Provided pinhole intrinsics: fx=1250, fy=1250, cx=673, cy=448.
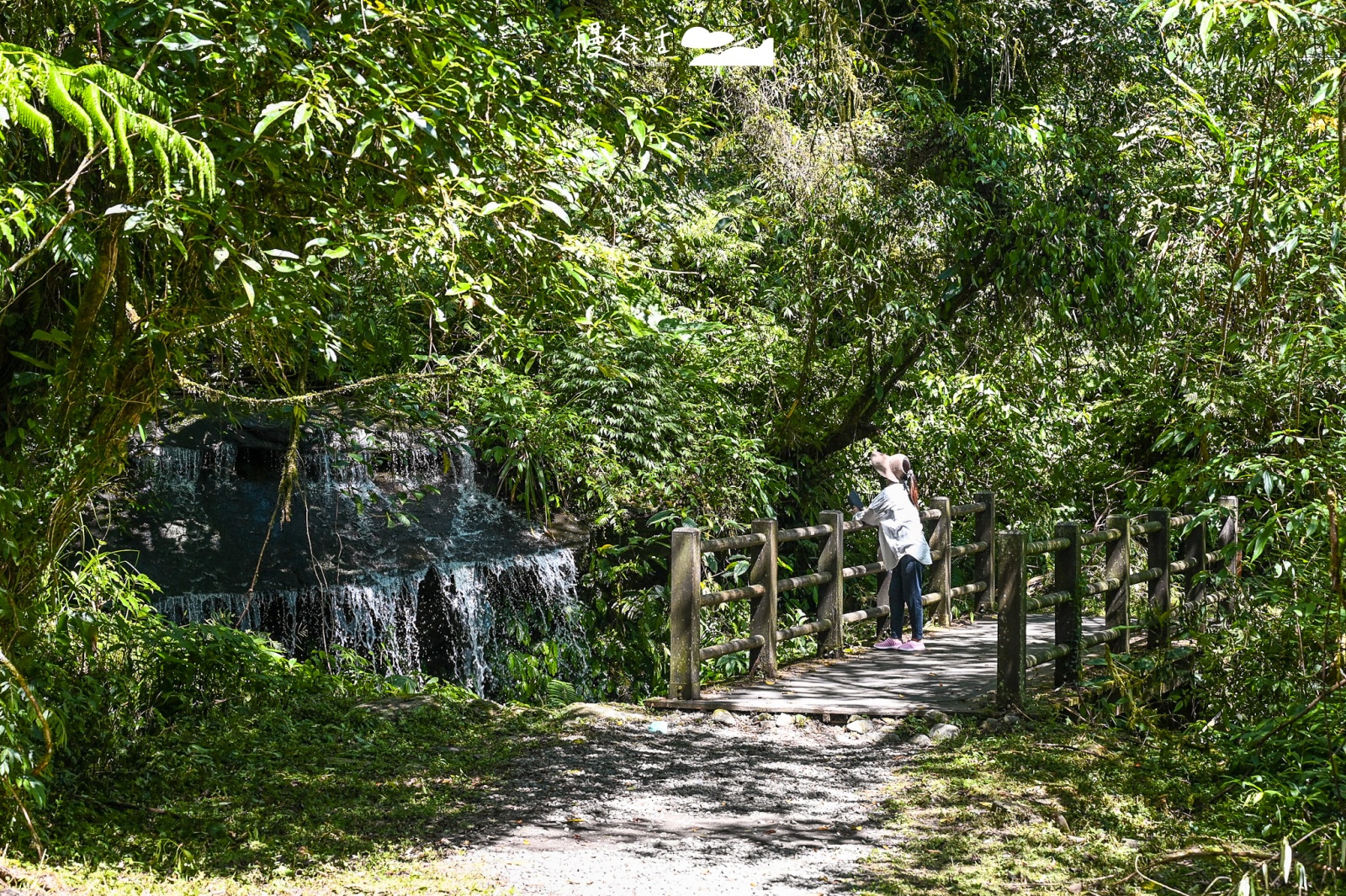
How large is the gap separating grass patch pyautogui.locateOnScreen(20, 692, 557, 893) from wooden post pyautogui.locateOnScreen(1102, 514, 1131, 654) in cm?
456

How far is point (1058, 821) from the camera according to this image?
230 inches

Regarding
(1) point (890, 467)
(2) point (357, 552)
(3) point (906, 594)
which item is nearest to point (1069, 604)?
(3) point (906, 594)

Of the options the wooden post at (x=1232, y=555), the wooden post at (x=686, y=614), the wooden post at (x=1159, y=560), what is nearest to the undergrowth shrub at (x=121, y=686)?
the wooden post at (x=686, y=614)

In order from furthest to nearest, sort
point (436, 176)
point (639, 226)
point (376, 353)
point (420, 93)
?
point (639, 226), point (376, 353), point (436, 176), point (420, 93)

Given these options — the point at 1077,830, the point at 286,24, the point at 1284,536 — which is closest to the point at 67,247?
the point at 286,24

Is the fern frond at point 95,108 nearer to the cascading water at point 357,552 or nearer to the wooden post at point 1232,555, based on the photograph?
the wooden post at point 1232,555

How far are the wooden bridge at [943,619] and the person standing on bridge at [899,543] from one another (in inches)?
6.1

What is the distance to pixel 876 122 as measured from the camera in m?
11.2

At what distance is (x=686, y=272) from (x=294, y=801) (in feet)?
19.3

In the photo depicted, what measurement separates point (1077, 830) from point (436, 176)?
13.4ft

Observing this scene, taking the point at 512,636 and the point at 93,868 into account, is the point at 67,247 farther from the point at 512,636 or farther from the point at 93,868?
the point at 512,636

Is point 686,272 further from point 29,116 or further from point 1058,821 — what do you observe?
point 29,116

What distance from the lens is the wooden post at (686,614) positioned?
809 cm

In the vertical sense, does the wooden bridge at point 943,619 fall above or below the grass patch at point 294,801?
above
